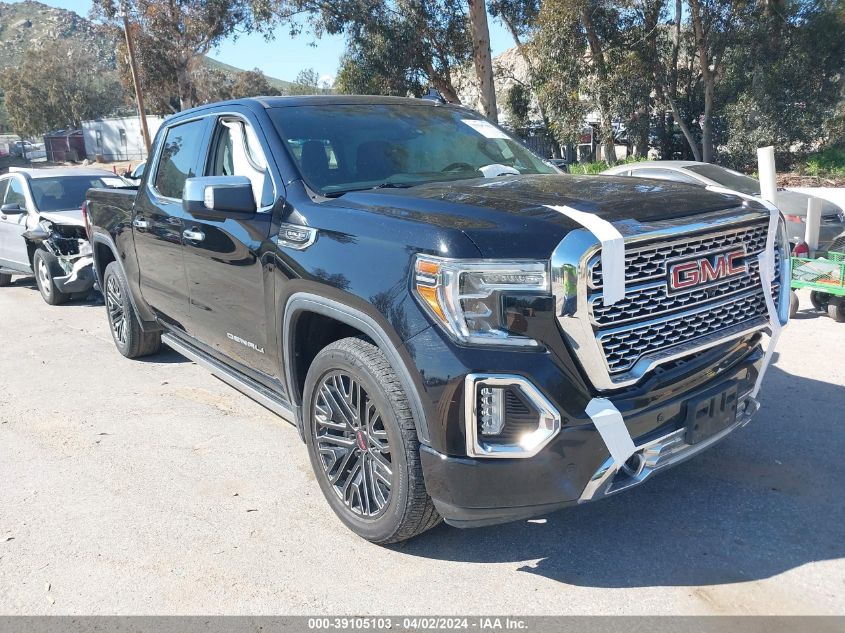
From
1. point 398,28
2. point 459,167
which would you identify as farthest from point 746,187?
point 398,28

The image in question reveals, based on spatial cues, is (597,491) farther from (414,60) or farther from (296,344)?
(414,60)

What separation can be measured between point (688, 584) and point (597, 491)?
2.10 ft

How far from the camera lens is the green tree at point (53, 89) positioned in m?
61.4

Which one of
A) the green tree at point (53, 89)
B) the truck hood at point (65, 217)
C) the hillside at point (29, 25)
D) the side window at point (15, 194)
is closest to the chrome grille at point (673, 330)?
the truck hood at point (65, 217)

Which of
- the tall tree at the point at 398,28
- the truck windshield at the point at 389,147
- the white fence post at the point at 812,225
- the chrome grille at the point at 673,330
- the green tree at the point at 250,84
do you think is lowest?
the white fence post at the point at 812,225

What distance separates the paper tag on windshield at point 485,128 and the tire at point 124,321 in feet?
10.5

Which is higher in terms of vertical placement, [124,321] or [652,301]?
[652,301]

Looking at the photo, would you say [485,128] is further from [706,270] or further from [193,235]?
[706,270]

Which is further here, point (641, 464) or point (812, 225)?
point (812, 225)

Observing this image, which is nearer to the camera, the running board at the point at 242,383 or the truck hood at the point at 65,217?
the running board at the point at 242,383

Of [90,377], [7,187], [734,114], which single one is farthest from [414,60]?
[90,377]

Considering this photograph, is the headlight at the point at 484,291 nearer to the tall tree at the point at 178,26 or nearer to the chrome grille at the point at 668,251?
the chrome grille at the point at 668,251

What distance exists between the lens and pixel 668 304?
2.98 meters

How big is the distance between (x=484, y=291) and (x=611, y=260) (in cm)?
48
